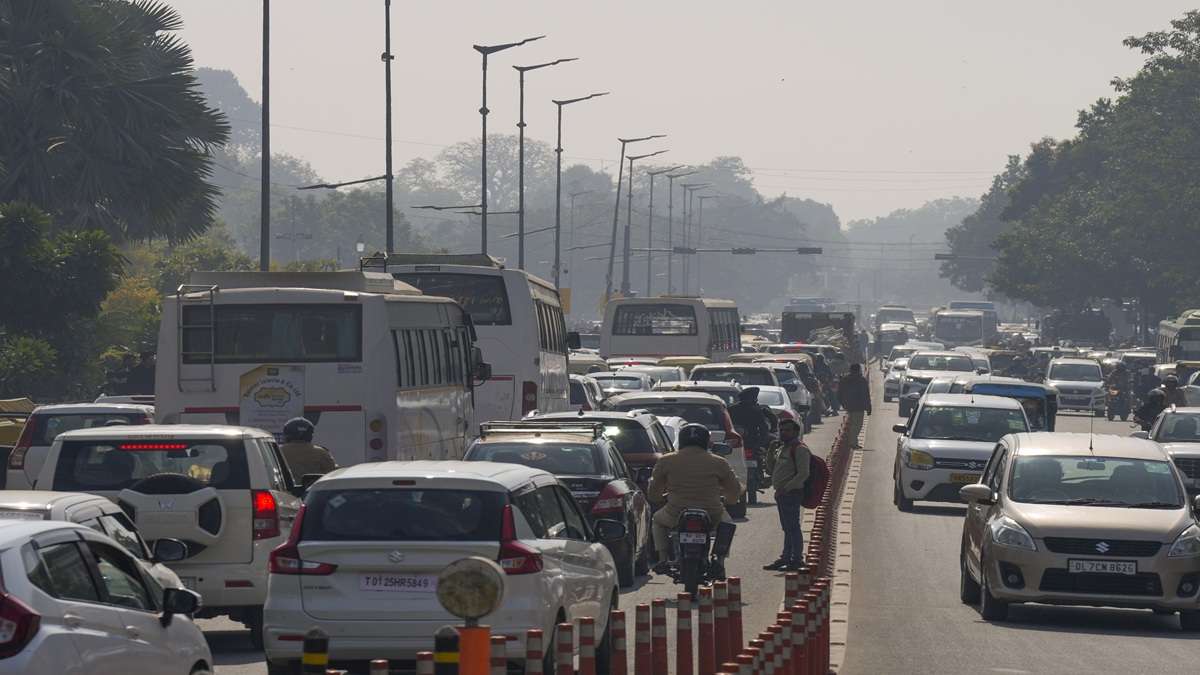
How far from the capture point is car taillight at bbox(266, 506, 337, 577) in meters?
11.4

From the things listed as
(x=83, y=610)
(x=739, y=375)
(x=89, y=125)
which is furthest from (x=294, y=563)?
(x=89, y=125)

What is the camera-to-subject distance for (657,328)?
2206 inches

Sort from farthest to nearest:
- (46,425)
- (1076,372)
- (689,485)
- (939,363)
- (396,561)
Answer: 1. (1076,372)
2. (939,363)
3. (46,425)
4. (689,485)
5. (396,561)

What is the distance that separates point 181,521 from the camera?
1449 centimetres

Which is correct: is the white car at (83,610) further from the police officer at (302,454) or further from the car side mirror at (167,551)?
the police officer at (302,454)

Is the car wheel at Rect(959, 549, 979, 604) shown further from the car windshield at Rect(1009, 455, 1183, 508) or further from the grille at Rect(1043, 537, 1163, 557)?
the grille at Rect(1043, 537, 1163, 557)

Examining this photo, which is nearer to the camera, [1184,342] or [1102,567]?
[1102,567]

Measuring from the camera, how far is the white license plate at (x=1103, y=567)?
16.6m

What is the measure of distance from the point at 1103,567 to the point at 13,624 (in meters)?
10.7

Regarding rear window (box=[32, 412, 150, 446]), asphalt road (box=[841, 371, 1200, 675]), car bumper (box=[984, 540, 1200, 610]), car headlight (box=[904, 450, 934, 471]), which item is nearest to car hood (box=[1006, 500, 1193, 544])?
car bumper (box=[984, 540, 1200, 610])

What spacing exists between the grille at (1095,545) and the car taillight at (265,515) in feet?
19.5

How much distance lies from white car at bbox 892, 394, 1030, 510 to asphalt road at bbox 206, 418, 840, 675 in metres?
1.98

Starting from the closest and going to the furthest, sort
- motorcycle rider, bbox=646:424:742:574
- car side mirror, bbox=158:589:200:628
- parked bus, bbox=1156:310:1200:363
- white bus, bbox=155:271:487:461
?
1. car side mirror, bbox=158:589:200:628
2. motorcycle rider, bbox=646:424:742:574
3. white bus, bbox=155:271:487:461
4. parked bus, bbox=1156:310:1200:363

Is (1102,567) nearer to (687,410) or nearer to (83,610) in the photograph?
(83,610)
